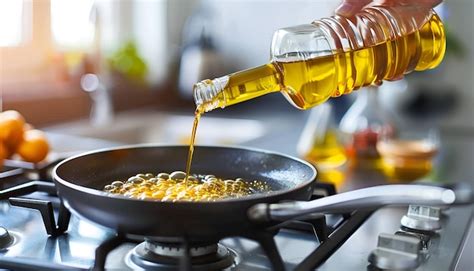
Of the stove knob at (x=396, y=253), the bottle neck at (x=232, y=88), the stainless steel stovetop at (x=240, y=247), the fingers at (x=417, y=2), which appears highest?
the fingers at (x=417, y=2)

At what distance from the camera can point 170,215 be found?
575 millimetres

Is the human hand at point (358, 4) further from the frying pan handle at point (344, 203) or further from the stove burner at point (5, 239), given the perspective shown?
the stove burner at point (5, 239)

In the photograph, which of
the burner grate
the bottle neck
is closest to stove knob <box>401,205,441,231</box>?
the bottle neck

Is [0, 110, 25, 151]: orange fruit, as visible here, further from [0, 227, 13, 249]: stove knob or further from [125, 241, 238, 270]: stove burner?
[125, 241, 238, 270]: stove burner

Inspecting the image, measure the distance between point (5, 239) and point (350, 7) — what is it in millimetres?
546

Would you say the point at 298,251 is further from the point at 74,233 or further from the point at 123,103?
the point at 123,103

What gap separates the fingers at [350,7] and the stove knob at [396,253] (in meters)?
0.33

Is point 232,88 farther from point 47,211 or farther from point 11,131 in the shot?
point 11,131

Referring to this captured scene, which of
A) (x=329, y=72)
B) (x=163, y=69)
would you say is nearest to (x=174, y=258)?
(x=329, y=72)

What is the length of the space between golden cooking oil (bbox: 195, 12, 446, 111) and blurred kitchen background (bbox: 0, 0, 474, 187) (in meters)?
0.81

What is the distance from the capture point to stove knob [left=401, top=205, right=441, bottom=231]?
80cm

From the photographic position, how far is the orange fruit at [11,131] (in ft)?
3.67

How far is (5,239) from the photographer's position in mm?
716

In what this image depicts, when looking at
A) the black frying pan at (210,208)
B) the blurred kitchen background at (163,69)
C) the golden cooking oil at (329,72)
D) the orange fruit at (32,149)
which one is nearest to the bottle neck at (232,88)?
the golden cooking oil at (329,72)
